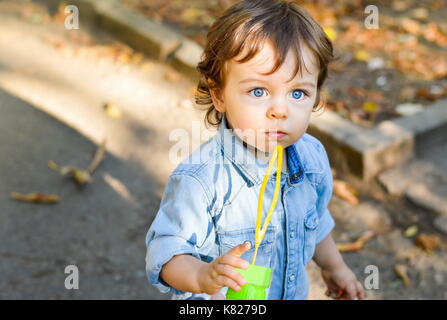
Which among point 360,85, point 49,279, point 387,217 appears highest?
point 360,85

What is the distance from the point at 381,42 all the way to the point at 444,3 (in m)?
0.93

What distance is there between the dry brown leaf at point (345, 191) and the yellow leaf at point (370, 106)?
65cm

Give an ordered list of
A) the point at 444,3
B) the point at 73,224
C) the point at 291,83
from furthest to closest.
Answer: the point at 444,3 → the point at 73,224 → the point at 291,83

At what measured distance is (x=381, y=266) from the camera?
290 centimetres

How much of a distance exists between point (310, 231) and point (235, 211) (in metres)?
0.29

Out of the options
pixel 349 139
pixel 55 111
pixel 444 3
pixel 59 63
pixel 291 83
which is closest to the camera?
pixel 291 83

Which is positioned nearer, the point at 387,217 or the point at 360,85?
the point at 387,217

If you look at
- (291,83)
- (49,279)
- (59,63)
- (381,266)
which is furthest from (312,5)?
(291,83)

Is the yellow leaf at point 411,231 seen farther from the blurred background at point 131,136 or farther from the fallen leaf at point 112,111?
the fallen leaf at point 112,111

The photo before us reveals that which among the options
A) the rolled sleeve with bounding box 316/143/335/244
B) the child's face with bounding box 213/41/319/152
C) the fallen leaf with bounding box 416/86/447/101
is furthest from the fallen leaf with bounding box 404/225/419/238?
the child's face with bounding box 213/41/319/152

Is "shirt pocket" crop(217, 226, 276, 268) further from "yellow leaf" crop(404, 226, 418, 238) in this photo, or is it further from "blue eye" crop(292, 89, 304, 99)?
"yellow leaf" crop(404, 226, 418, 238)

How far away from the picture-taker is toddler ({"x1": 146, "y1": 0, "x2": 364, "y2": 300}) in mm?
1700

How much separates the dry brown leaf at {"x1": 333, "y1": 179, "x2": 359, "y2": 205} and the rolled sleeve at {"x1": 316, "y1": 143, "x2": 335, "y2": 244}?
1153 millimetres

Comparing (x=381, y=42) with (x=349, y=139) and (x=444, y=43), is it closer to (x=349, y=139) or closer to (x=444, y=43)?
(x=444, y=43)
